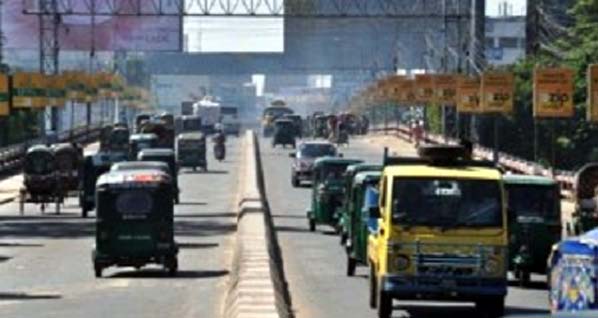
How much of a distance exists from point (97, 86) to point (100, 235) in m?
88.4

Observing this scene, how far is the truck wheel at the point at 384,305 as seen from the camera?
25.2m

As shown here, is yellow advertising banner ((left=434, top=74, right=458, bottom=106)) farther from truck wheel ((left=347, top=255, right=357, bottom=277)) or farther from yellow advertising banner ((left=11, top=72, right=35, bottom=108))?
truck wheel ((left=347, top=255, right=357, bottom=277))

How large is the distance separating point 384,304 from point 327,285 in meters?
7.82

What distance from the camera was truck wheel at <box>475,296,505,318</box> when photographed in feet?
81.6

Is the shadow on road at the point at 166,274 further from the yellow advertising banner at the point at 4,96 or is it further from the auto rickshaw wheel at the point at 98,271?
the yellow advertising banner at the point at 4,96

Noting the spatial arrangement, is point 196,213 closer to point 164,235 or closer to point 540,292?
point 164,235

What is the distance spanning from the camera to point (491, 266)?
81.6ft

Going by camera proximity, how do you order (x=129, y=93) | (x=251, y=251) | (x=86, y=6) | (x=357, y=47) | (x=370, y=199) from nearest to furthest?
(x=370, y=199)
(x=251, y=251)
(x=86, y=6)
(x=129, y=93)
(x=357, y=47)

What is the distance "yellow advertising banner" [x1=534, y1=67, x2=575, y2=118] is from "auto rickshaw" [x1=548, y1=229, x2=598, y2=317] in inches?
1333

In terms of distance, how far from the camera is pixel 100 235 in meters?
35.8

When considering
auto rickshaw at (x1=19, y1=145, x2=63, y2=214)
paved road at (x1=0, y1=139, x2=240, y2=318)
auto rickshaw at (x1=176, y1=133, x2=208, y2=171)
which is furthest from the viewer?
auto rickshaw at (x1=176, y1=133, x2=208, y2=171)

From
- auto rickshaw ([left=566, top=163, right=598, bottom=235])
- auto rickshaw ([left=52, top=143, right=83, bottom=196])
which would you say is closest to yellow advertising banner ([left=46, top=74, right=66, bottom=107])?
auto rickshaw ([left=52, top=143, right=83, bottom=196])

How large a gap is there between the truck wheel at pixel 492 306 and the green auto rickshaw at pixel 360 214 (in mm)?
4506

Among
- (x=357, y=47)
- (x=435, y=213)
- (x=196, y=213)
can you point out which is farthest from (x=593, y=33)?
(x=357, y=47)
